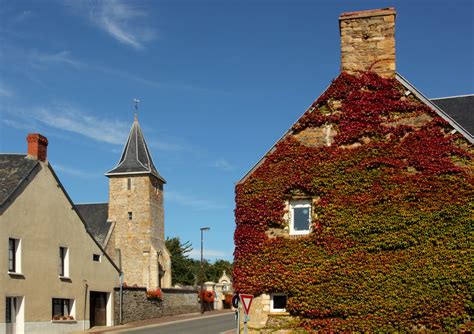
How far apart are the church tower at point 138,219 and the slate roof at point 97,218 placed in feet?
2.72

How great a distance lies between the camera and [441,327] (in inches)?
679

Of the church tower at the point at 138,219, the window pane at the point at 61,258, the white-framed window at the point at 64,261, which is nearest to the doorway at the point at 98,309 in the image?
the white-framed window at the point at 64,261

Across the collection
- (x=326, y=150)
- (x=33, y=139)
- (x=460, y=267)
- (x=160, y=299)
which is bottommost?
(x=160, y=299)

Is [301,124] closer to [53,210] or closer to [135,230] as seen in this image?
[53,210]

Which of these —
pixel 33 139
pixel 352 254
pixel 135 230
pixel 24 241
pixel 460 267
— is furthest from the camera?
pixel 135 230

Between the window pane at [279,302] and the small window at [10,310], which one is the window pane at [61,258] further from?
the window pane at [279,302]

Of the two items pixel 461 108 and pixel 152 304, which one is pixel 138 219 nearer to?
pixel 152 304

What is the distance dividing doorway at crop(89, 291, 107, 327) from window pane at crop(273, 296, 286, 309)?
58.3 ft

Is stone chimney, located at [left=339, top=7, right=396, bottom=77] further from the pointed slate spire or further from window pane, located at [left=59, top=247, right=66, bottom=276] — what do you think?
the pointed slate spire

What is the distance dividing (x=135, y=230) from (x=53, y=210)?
930 inches

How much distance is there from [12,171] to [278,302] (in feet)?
50.8

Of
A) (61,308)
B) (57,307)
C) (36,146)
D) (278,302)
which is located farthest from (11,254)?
(278,302)

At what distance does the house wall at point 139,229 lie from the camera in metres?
52.2

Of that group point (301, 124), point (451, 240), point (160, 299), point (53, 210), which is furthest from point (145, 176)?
point (451, 240)
